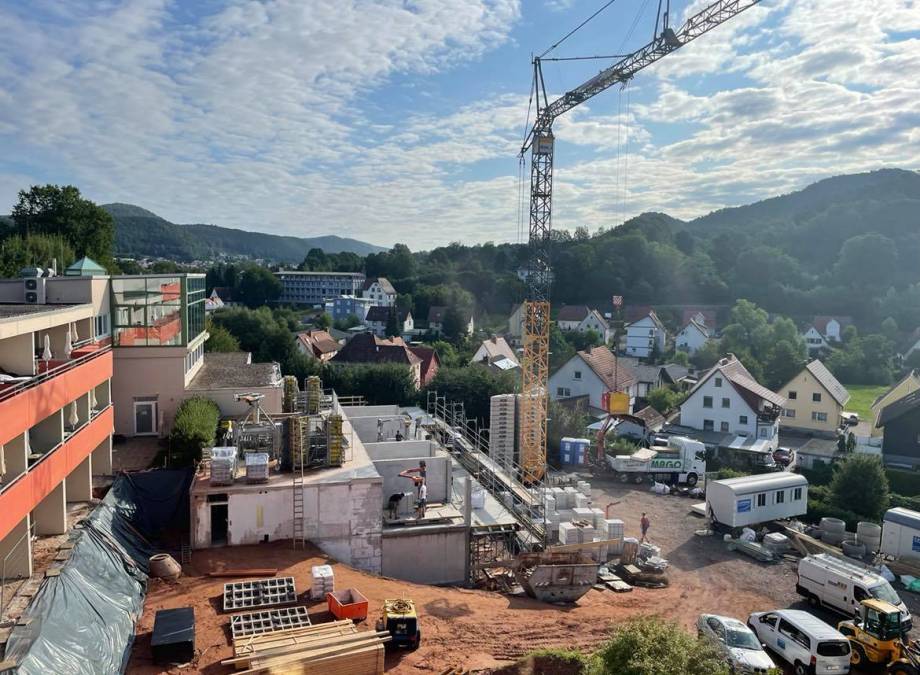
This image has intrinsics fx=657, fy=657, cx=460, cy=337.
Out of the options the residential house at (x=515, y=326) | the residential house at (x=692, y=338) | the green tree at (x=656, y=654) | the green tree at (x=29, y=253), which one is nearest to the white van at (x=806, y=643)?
the green tree at (x=656, y=654)

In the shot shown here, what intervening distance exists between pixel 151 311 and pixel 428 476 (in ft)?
36.7

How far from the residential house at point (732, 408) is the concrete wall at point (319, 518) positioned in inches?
1027

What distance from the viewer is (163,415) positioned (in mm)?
23156

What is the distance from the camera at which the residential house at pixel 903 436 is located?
3572 centimetres

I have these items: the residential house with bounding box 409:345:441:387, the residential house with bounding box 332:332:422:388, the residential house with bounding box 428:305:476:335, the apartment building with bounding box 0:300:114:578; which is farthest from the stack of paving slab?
the residential house with bounding box 428:305:476:335

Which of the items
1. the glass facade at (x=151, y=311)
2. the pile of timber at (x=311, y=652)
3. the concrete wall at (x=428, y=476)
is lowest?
the pile of timber at (x=311, y=652)

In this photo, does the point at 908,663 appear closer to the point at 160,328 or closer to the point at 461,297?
the point at 160,328

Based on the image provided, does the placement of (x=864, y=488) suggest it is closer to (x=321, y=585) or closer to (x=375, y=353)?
(x=321, y=585)

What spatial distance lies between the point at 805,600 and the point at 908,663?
4696 millimetres

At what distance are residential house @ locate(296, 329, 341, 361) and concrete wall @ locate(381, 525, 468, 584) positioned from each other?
39.1m

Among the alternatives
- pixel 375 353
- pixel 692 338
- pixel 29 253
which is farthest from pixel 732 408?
pixel 29 253

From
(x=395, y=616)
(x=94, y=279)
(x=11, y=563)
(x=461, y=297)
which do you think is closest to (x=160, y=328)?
(x=94, y=279)

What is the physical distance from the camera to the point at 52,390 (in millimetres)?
14133

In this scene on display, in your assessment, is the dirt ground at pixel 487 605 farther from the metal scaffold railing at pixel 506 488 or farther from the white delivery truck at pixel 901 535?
the white delivery truck at pixel 901 535
